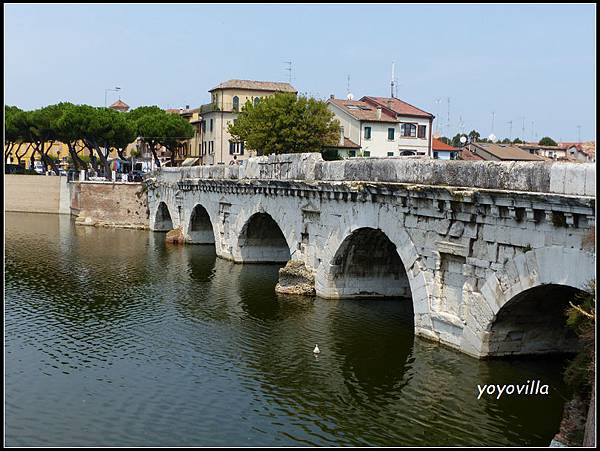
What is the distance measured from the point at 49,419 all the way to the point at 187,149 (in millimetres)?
72493

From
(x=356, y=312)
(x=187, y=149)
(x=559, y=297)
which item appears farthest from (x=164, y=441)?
(x=187, y=149)

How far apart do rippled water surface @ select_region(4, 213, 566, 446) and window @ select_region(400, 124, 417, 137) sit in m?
36.5

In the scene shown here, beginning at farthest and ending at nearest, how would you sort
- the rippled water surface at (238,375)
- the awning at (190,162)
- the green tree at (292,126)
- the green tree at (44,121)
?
the awning at (190,162) → the green tree at (44,121) → the green tree at (292,126) → the rippled water surface at (238,375)

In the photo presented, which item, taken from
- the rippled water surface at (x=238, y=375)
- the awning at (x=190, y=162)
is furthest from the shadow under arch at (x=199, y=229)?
the awning at (x=190, y=162)

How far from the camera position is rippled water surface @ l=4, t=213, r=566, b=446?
57.2ft

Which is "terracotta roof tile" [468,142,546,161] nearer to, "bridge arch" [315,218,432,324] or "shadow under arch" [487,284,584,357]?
"bridge arch" [315,218,432,324]

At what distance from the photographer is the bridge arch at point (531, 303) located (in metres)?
18.2

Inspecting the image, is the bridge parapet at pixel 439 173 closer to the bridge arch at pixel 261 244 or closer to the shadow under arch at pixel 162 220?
the bridge arch at pixel 261 244

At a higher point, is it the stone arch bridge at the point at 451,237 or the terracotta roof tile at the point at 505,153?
the terracotta roof tile at the point at 505,153

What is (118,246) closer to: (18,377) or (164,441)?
(18,377)

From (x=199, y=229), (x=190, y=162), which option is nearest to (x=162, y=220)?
(x=199, y=229)

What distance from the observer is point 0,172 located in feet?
58.0

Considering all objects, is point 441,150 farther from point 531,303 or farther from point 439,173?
point 531,303

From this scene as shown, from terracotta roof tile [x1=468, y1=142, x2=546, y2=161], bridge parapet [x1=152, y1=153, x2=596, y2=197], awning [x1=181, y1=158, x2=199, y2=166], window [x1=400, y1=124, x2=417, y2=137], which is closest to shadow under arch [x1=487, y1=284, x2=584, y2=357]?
bridge parapet [x1=152, y1=153, x2=596, y2=197]
